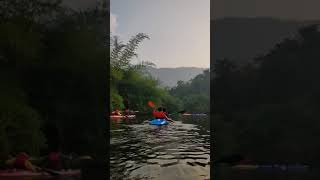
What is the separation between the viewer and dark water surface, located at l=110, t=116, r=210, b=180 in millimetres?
3915

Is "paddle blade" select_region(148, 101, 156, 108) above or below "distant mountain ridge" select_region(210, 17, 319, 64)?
below

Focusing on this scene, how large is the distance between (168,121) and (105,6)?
159cm

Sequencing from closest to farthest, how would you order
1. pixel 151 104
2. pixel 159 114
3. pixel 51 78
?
1. pixel 51 78
2. pixel 159 114
3. pixel 151 104

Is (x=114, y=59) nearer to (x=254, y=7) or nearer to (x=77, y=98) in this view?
(x=77, y=98)

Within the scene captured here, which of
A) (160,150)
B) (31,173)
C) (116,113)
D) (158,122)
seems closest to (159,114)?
(158,122)

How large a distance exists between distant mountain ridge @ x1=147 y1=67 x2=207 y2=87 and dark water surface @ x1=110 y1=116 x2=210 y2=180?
0.53 meters

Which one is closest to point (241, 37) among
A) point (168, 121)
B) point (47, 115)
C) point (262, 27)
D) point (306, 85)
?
point (262, 27)

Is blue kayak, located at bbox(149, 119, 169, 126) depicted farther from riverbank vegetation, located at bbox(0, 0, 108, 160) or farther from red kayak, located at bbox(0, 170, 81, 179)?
red kayak, located at bbox(0, 170, 81, 179)

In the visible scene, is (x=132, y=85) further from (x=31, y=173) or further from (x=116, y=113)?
(x=31, y=173)

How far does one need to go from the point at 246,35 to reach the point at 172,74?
1.20 m

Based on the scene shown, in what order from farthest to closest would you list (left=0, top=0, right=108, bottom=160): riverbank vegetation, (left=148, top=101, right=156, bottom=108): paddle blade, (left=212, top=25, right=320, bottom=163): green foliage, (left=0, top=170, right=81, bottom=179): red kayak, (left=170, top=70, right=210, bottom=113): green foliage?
(left=148, top=101, right=156, bottom=108): paddle blade < (left=170, top=70, right=210, bottom=113): green foliage < (left=212, top=25, right=320, bottom=163): green foliage < (left=0, top=0, right=108, bottom=160): riverbank vegetation < (left=0, top=170, right=81, bottom=179): red kayak

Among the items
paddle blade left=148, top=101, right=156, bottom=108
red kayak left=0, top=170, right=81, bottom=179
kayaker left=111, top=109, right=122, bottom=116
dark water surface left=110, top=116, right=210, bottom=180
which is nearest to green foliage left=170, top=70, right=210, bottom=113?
dark water surface left=110, top=116, right=210, bottom=180

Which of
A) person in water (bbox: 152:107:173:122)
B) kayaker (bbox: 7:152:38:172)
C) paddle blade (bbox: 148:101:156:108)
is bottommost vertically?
kayaker (bbox: 7:152:38:172)

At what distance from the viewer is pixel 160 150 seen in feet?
13.6
